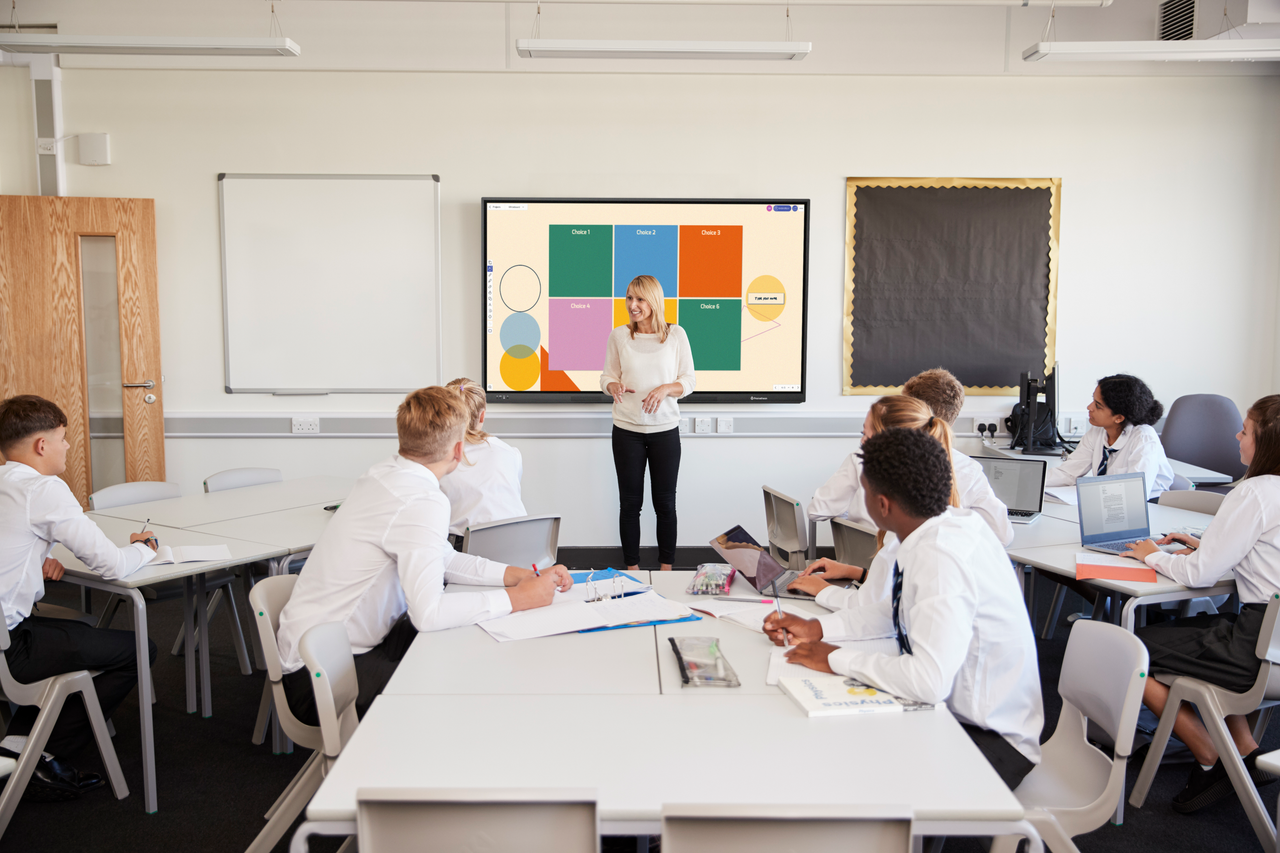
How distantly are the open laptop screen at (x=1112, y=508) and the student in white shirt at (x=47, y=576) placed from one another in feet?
10.00

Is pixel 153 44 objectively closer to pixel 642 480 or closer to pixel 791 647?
pixel 642 480

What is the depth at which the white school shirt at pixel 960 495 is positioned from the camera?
261 centimetres

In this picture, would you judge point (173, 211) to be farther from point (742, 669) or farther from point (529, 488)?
point (742, 669)

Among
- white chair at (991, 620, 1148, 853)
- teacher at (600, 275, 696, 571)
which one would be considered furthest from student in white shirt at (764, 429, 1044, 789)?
teacher at (600, 275, 696, 571)

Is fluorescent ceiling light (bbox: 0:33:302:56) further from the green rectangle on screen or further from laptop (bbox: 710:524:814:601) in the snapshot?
laptop (bbox: 710:524:814:601)

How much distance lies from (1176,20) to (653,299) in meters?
3.60

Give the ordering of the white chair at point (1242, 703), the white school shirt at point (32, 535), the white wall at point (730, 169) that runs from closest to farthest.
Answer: the white chair at point (1242, 703)
the white school shirt at point (32, 535)
the white wall at point (730, 169)

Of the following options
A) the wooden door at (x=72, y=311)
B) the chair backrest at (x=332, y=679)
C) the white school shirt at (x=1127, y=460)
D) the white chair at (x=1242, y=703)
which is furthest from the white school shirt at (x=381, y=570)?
the wooden door at (x=72, y=311)

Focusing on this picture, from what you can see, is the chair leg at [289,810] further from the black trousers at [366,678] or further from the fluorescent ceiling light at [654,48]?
the fluorescent ceiling light at [654,48]

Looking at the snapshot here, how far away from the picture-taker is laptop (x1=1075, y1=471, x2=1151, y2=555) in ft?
8.84

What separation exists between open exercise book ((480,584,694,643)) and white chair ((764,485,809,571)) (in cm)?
88

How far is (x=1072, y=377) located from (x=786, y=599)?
151 inches

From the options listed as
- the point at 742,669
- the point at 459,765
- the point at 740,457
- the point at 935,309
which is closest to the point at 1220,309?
the point at 935,309

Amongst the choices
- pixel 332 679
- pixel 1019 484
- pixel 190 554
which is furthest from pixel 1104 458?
pixel 190 554
